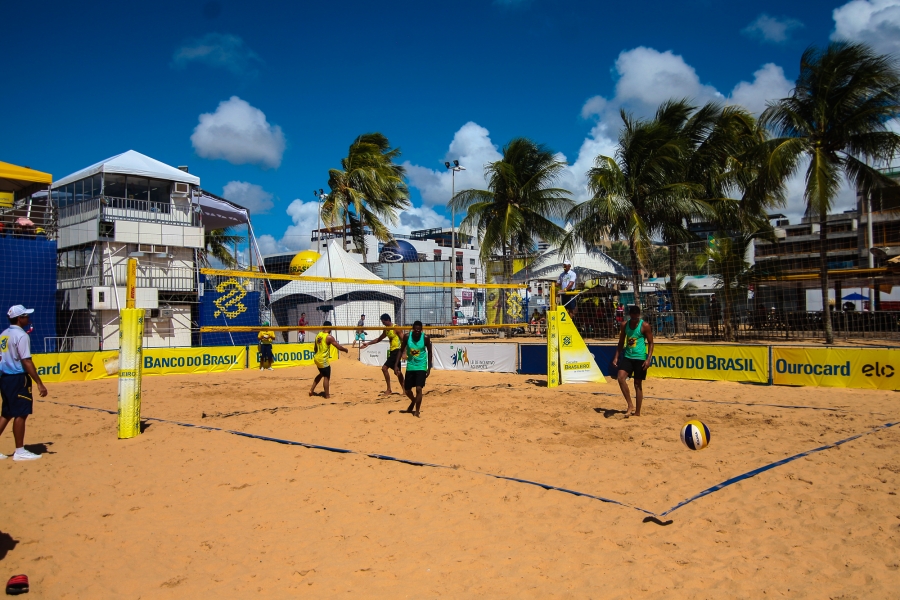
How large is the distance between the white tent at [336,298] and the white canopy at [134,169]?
576cm

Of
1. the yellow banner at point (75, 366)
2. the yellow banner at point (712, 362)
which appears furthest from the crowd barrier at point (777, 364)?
the yellow banner at point (75, 366)

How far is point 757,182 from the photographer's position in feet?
51.5

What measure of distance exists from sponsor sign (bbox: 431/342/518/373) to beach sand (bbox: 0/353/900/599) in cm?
560

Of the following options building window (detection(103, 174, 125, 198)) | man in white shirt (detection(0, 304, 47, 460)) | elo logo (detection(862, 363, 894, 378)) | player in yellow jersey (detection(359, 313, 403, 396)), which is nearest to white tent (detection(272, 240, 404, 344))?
building window (detection(103, 174, 125, 198))

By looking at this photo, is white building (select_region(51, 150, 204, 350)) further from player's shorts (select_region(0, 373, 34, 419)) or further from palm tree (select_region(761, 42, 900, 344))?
palm tree (select_region(761, 42, 900, 344))

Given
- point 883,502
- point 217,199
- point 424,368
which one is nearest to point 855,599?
point 883,502

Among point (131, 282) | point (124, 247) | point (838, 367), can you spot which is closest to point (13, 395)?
point (131, 282)

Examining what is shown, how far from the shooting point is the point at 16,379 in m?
5.94

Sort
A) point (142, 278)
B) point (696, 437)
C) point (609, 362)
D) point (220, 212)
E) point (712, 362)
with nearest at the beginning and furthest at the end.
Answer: point (696, 437) < point (712, 362) < point (609, 362) < point (142, 278) < point (220, 212)

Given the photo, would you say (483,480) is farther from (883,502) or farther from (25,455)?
(25,455)

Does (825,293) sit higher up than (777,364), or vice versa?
(825,293)

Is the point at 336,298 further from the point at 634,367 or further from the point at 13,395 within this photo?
the point at 13,395

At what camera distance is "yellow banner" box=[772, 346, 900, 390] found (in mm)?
A: 9445

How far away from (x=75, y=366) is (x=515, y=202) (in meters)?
15.2
